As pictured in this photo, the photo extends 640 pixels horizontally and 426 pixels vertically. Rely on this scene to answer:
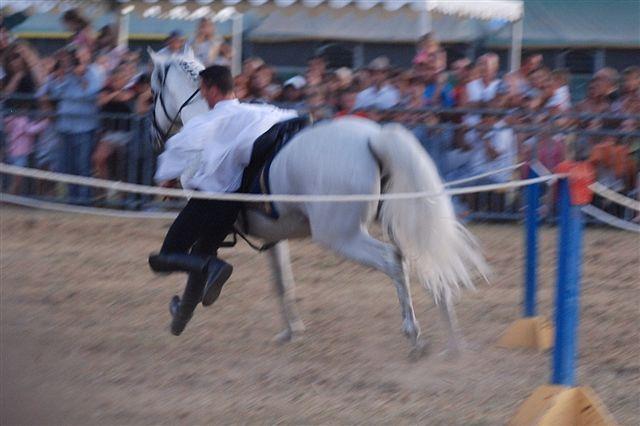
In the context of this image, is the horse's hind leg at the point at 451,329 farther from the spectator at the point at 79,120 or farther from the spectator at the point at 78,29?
the spectator at the point at 78,29

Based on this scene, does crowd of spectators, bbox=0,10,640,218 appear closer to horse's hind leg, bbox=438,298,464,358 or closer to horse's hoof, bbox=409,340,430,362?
horse's hind leg, bbox=438,298,464,358

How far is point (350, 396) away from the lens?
6.34m

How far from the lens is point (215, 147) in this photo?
6.91 meters

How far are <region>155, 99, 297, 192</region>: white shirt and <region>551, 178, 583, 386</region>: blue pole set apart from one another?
217 cm

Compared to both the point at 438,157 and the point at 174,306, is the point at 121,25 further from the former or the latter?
the point at 174,306

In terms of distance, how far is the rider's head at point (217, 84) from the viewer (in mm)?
7059

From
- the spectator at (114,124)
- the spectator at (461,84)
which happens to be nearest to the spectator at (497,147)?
the spectator at (461,84)

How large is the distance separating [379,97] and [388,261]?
18.5 feet

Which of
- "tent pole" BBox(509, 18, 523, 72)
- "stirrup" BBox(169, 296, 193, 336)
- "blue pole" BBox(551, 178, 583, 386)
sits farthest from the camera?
"tent pole" BBox(509, 18, 523, 72)

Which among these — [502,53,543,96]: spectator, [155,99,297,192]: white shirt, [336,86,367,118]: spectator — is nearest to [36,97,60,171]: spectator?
[336,86,367,118]: spectator

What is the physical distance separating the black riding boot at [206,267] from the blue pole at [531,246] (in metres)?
1.67

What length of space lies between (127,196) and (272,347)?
16.5 feet

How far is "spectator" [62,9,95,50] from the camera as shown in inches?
498

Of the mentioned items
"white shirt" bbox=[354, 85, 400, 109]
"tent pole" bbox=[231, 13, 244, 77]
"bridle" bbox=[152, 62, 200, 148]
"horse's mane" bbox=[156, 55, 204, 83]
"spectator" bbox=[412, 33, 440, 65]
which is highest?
"horse's mane" bbox=[156, 55, 204, 83]
